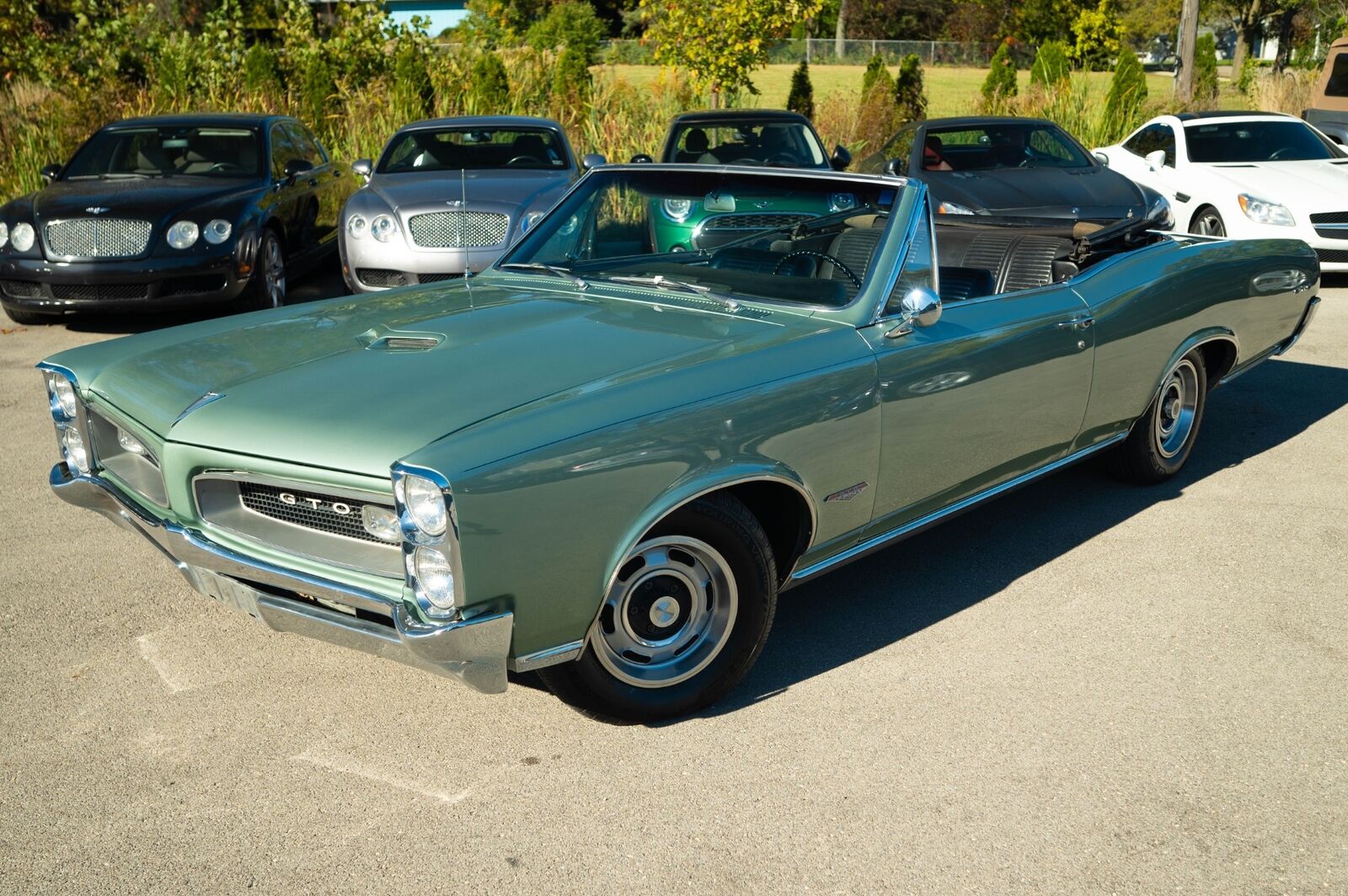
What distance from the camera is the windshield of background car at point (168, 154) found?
1001cm

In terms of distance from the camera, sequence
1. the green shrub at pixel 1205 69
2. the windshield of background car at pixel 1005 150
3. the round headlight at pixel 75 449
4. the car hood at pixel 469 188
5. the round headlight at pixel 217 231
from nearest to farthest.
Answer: the round headlight at pixel 75 449
the round headlight at pixel 217 231
the car hood at pixel 469 188
the windshield of background car at pixel 1005 150
the green shrub at pixel 1205 69

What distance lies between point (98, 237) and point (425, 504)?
23.5 ft

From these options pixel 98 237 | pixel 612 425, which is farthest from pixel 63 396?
pixel 98 237

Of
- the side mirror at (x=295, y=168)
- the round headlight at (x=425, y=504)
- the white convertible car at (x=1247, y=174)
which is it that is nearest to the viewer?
the round headlight at (x=425, y=504)

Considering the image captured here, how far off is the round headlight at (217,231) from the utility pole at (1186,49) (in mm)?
17855

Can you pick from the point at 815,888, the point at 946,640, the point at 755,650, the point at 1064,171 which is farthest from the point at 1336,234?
the point at 815,888

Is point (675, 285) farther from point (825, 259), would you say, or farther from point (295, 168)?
point (295, 168)

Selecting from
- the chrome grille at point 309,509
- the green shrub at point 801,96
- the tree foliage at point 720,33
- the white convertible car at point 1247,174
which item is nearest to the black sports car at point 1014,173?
the white convertible car at point 1247,174

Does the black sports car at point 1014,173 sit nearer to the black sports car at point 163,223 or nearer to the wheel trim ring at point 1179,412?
the wheel trim ring at point 1179,412

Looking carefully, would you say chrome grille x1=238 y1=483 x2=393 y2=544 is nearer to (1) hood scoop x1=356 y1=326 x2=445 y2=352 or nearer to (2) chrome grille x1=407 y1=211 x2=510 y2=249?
(1) hood scoop x1=356 y1=326 x2=445 y2=352

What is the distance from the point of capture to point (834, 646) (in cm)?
408

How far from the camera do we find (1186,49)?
22.3 m

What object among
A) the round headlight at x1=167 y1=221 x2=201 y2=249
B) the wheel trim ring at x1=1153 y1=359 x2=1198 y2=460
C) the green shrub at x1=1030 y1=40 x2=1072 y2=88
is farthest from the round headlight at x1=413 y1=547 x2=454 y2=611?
the green shrub at x1=1030 y1=40 x2=1072 y2=88

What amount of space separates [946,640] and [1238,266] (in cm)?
269
